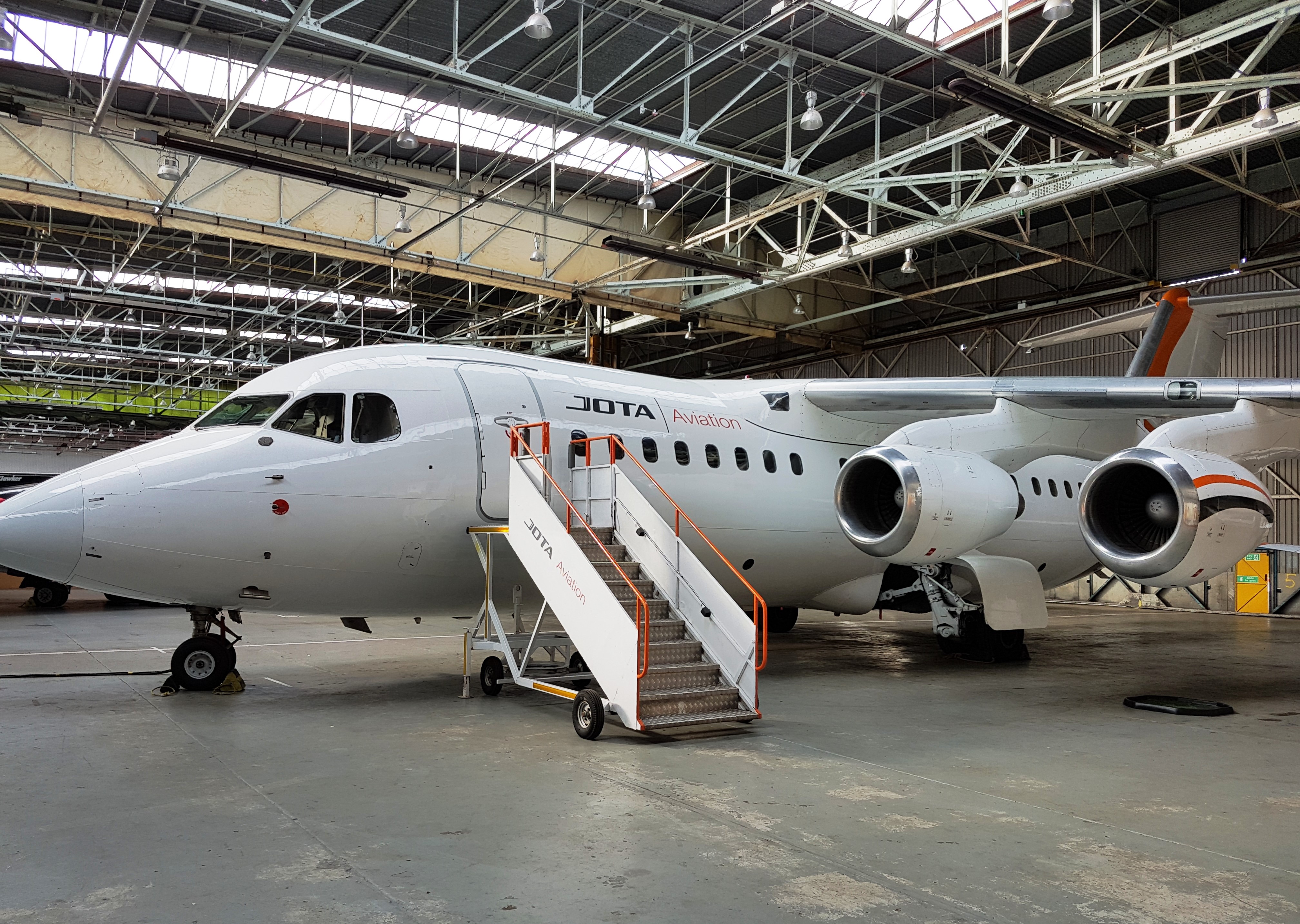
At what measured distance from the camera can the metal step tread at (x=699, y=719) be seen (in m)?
7.64

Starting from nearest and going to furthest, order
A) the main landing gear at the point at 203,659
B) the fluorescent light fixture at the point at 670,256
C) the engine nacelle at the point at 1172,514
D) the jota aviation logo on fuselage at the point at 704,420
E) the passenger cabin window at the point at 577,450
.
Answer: the engine nacelle at the point at 1172,514, the main landing gear at the point at 203,659, the passenger cabin window at the point at 577,450, the jota aviation logo on fuselage at the point at 704,420, the fluorescent light fixture at the point at 670,256

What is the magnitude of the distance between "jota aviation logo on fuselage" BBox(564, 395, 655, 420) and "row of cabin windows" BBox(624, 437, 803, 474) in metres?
0.33

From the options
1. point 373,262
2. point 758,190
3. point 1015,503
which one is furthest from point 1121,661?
point 373,262

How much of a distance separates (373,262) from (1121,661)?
15463 mm

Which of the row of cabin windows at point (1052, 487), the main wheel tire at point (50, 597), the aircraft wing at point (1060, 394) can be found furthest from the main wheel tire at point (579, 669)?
the main wheel tire at point (50, 597)

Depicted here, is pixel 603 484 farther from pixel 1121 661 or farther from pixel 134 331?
pixel 134 331

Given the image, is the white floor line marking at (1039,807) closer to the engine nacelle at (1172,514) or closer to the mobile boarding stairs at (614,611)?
the mobile boarding stairs at (614,611)

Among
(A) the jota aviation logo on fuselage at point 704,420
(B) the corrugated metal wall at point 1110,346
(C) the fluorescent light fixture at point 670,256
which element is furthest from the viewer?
(B) the corrugated metal wall at point 1110,346

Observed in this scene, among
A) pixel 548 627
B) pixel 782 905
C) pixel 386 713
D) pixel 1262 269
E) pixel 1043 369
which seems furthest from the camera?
pixel 1043 369

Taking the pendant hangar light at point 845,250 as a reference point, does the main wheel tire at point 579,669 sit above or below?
below

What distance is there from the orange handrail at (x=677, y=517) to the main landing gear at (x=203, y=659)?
155 inches

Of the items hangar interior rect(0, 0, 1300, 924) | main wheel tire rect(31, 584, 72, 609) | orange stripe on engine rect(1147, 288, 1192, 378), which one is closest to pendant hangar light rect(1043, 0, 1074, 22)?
hangar interior rect(0, 0, 1300, 924)

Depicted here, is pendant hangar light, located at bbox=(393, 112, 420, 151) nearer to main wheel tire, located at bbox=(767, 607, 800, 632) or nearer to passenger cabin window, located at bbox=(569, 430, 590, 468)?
passenger cabin window, located at bbox=(569, 430, 590, 468)

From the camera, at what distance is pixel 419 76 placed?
15.7m
